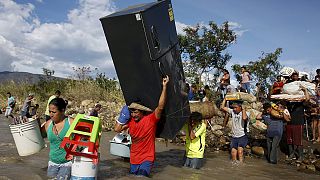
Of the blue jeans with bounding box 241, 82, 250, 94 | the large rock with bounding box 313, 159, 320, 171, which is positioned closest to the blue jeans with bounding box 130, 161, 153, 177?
the large rock with bounding box 313, 159, 320, 171

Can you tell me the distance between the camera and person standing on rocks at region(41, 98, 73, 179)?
165 inches

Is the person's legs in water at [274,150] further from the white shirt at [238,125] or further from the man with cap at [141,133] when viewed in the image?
the man with cap at [141,133]

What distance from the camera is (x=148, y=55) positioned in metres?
4.55

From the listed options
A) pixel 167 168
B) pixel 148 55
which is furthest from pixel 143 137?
pixel 167 168

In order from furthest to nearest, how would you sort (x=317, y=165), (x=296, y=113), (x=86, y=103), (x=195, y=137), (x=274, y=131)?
1. (x=86, y=103)
2. (x=296, y=113)
3. (x=274, y=131)
4. (x=317, y=165)
5. (x=195, y=137)

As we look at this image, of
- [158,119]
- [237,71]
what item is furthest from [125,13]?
[237,71]

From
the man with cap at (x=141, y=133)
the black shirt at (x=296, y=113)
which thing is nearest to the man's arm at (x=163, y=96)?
the man with cap at (x=141, y=133)

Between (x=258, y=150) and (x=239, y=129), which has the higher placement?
(x=239, y=129)

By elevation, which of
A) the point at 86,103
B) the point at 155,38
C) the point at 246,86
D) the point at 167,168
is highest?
the point at 246,86

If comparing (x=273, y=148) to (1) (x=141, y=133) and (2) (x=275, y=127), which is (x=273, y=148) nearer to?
(2) (x=275, y=127)

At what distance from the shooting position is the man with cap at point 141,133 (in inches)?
201

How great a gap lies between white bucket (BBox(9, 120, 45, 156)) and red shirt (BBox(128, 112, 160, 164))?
4.77 ft

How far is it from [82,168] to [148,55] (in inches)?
67.6

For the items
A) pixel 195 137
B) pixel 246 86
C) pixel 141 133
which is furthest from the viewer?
pixel 246 86
